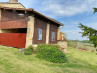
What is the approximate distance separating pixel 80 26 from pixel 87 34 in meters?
0.60

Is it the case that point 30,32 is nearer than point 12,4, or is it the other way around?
point 30,32

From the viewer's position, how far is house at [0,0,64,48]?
1061cm

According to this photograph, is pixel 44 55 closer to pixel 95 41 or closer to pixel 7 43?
pixel 95 41

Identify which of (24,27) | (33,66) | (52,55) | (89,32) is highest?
(24,27)

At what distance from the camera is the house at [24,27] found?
10.6 metres

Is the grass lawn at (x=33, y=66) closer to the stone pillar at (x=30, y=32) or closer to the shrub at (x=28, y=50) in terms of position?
the shrub at (x=28, y=50)


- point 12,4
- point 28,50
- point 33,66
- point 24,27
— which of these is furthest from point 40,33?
point 12,4

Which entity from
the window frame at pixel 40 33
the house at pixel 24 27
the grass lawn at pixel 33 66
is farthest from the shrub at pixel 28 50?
the window frame at pixel 40 33

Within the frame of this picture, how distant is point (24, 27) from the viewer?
11.0 meters

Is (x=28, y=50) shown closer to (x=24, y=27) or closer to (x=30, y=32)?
(x=30, y=32)

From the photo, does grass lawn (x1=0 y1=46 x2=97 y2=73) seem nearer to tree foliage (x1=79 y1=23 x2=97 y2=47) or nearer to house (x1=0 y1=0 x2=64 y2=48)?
tree foliage (x1=79 y1=23 x2=97 y2=47)

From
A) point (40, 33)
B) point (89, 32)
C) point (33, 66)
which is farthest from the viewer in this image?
point (40, 33)

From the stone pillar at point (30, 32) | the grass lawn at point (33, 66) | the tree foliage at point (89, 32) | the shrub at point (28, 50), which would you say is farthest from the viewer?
the stone pillar at point (30, 32)

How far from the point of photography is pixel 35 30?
36.6ft
